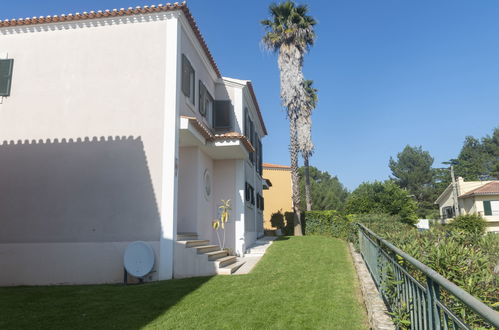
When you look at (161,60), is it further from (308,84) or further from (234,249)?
(308,84)

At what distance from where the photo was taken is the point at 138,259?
8102 mm

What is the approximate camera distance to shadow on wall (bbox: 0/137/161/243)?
8.66m

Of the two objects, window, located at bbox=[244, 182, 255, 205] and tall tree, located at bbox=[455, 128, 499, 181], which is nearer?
window, located at bbox=[244, 182, 255, 205]

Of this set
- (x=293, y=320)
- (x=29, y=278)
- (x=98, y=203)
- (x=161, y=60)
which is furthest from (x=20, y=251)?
(x=293, y=320)

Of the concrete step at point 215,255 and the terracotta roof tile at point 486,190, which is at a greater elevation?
the terracotta roof tile at point 486,190

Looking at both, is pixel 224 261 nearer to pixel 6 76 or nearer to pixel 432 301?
pixel 432 301

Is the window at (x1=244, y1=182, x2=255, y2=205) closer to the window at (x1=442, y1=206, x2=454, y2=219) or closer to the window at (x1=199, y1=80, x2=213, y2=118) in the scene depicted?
the window at (x1=199, y1=80, x2=213, y2=118)

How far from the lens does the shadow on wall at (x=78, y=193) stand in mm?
8656

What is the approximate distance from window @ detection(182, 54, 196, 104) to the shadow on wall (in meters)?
2.15

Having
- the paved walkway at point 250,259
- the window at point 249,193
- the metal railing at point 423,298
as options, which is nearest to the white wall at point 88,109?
the paved walkway at point 250,259

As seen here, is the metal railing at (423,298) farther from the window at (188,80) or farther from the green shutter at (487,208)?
the green shutter at (487,208)

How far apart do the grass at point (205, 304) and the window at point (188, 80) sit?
16.9 ft

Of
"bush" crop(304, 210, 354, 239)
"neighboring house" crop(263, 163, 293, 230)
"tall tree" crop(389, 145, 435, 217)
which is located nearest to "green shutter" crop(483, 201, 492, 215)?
"tall tree" crop(389, 145, 435, 217)

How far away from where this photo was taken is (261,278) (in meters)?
7.87
